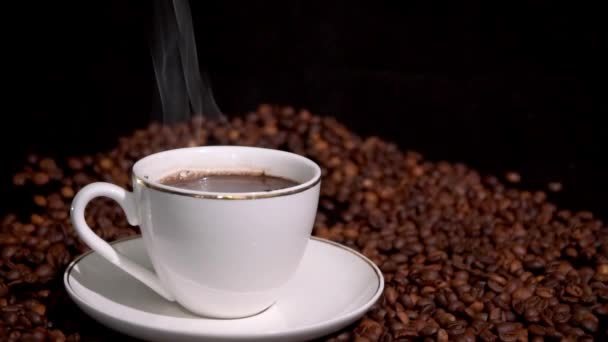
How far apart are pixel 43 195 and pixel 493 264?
1.09 metres

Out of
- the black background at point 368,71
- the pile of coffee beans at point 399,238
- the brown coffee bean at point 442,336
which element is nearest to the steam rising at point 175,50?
the pile of coffee beans at point 399,238

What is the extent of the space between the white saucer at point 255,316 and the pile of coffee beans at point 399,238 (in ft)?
0.26

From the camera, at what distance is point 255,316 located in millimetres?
1082

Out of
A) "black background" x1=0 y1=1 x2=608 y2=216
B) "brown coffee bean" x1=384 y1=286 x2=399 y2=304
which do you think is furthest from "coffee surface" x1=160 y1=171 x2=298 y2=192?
"black background" x1=0 y1=1 x2=608 y2=216

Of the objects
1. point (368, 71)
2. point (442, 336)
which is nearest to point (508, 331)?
point (442, 336)

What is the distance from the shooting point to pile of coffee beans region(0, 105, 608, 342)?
1191 mm

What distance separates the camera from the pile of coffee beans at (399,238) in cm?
119

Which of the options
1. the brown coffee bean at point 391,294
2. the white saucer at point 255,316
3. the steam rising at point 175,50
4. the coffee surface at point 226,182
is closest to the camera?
the white saucer at point 255,316

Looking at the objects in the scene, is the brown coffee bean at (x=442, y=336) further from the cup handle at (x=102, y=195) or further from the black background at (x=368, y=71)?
the black background at (x=368, y=71)

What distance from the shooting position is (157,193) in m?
0.96

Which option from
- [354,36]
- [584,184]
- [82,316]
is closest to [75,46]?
[354,36]

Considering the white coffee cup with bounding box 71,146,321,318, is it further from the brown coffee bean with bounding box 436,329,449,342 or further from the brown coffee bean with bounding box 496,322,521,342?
the brown coffee bean with bounding box 496,322,521,342

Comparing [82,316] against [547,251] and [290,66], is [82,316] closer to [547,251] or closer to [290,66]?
[547,251]

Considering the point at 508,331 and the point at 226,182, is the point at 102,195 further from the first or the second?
the point at 508,331
